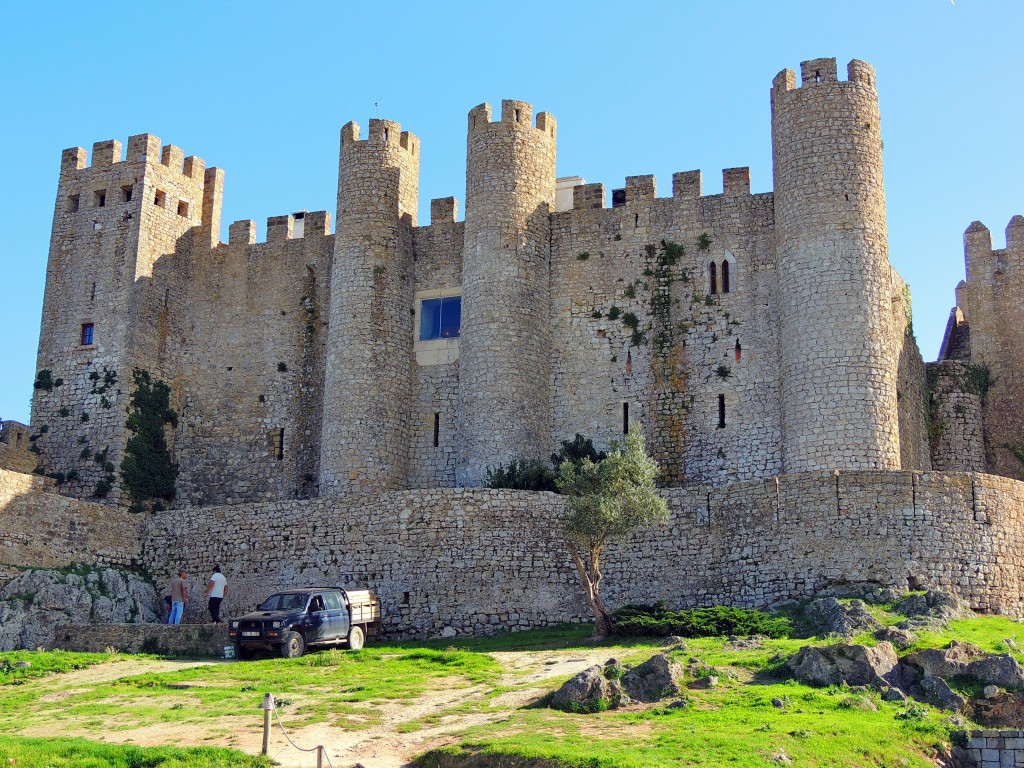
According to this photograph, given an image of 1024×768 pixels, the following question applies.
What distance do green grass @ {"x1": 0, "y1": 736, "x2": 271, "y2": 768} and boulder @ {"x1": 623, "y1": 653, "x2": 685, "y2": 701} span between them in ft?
20.1

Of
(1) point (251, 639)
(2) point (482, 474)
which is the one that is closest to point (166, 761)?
(1) point (251, 639)

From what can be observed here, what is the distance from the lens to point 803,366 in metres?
33.7

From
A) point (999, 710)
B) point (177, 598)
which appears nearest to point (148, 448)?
point (177, 598)

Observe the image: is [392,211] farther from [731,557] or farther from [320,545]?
[731,557]

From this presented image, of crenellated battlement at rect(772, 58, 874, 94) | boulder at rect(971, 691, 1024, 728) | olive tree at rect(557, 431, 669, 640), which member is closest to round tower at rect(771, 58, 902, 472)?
crenellated battlement at rect(772, 58, 874, 94)

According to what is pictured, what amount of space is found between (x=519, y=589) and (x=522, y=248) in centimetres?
1062

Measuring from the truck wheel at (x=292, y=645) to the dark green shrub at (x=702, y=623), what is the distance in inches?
242

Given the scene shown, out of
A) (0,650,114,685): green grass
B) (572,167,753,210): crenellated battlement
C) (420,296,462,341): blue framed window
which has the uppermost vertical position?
(572,167,753,210): crenellated battlement

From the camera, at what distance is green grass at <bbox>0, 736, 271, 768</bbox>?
61.2 ft

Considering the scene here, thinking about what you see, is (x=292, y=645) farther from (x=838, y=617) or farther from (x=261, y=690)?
(x=838, y=617)

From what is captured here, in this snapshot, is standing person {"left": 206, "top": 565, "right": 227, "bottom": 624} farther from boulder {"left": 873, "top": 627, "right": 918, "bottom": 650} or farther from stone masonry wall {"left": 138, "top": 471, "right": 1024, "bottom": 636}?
boulder {"left": 873, "top": 627, "right": 918, "bottom": 650}

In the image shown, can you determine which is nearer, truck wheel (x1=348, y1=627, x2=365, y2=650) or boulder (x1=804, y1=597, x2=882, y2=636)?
boulder (x1=804, y1=597, x2=882, y2=636)

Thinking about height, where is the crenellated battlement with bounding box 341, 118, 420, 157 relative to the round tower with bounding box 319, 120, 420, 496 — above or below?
above

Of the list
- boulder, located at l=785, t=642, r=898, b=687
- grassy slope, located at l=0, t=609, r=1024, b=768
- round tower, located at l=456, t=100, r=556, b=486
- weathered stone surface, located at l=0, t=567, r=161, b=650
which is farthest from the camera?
round tower, located at l=456, t=100, r=556, b=486
